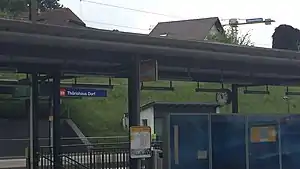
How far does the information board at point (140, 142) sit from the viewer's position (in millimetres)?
12195

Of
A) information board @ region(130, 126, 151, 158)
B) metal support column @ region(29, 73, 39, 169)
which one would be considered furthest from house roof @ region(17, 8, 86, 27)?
information board @ region(130, 126, 151, 158)

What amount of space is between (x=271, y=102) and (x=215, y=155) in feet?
101

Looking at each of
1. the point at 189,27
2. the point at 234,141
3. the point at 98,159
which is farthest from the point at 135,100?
the point at 189,27

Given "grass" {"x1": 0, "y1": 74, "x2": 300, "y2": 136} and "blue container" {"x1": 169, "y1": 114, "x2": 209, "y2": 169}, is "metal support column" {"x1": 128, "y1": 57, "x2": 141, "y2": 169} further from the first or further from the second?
"grass" {"x1": 0, "y1": 74, "x2": 300, "y2": 136}

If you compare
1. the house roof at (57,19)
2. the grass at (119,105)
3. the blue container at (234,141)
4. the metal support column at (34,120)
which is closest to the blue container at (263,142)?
the blue container at (234,141)

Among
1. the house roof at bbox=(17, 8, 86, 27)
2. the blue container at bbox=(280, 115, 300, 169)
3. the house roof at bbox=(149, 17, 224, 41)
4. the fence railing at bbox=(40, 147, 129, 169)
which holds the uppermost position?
the house roof at bbox=(149, 17, 224, 41)

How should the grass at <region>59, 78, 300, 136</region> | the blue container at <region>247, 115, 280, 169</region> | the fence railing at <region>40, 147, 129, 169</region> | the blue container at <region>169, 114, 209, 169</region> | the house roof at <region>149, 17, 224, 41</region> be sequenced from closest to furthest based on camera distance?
1. the blue container at <region>169, 114, 209, 169</region>
2. the blue container at <region>247, 115, 280, 169</region>
3. the fence railing at <region>40, 147, 129, 169</region>
4. the grass at <region>59, 78, 300, 136</region>
5. the house roof at <region>149, 17, 224, 41</region>

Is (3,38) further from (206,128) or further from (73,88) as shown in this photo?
(73,88)

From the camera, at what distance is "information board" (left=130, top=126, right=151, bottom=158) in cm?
1220

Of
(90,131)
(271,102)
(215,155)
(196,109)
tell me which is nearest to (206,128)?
(215,155)

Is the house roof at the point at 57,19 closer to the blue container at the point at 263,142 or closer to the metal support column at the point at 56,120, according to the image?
the metal support column at the point at 56,120

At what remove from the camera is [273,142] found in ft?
48.6

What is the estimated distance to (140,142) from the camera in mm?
12297

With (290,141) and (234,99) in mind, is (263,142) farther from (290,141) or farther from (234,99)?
(234,99)
